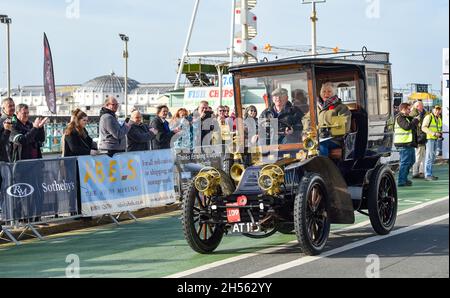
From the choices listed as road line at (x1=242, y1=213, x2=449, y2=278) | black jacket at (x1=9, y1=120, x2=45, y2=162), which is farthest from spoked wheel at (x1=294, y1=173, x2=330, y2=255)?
black jacket at (x1=9, y1=120, x2=45, y2=162)

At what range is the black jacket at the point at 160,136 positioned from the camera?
1416 cm

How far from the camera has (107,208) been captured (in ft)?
39.2

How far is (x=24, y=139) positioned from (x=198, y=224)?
3.42 metres

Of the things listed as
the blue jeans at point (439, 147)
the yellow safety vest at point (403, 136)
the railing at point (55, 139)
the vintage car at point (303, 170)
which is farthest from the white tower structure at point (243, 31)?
the vintage car at point (303, 170)

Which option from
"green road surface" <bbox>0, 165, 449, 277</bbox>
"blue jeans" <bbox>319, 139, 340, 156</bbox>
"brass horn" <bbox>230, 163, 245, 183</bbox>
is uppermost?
"blue jeans" <bbox>319, 139, 340, 156</bbox>

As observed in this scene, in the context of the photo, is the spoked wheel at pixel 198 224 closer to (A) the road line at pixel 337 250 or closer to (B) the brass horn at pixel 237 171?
(B) the brass horn at pixel 237 171

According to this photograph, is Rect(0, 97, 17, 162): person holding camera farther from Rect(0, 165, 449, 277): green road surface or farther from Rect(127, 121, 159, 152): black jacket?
Rect(127, 121, 159, 152): black jacket

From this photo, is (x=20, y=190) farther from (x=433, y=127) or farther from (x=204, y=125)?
(x=433, y=127)

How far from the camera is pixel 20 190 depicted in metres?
10.5

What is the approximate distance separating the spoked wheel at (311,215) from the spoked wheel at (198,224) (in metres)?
1.17

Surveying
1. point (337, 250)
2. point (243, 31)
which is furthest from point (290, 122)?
point (243, 31)

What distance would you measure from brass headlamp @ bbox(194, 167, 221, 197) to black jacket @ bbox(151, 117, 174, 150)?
5.57 meters

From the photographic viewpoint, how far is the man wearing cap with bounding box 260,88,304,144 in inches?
352

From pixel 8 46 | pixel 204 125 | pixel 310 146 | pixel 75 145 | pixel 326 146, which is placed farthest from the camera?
pixel 8 46
